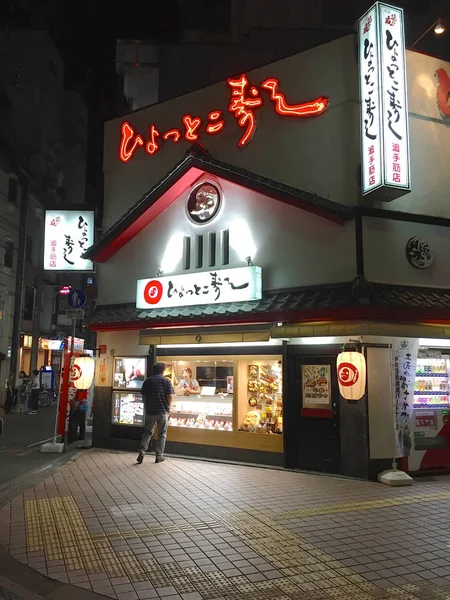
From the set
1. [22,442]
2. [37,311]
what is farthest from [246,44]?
[37,311]

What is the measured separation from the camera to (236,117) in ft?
40.0

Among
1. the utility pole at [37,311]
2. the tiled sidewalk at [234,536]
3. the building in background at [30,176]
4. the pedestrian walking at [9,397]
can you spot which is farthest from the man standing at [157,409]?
the utility pole at [37,311]

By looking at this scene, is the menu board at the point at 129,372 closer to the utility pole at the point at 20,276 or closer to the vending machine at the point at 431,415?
the vending machine at the point at 431,415

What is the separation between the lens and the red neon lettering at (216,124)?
12.5 m

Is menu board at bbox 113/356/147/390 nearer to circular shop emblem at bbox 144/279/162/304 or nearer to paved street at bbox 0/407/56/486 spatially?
circular shop emblem at bbox 144/279/162/304

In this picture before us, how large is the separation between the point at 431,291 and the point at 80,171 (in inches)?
1373

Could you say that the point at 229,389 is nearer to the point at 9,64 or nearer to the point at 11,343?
the point at 11,343

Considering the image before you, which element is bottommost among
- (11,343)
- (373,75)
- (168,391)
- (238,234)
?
(168,391)

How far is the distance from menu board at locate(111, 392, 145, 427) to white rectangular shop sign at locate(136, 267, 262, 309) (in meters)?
2.44

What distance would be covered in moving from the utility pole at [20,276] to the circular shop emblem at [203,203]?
728 inches

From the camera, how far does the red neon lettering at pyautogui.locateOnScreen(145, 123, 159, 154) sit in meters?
13.7

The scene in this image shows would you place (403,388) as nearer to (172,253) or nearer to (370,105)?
(370,105)

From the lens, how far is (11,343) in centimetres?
2736

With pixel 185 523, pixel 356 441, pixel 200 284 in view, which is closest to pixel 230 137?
pixel 200 284
